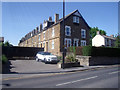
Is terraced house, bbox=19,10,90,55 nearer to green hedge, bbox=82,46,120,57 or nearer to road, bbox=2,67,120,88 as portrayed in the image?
green hedge, bbox=82,46,120,57

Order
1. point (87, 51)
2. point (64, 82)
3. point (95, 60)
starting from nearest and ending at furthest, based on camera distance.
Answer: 1. point (64, 82)
2. point (87, 51)
3. point (95, 60)

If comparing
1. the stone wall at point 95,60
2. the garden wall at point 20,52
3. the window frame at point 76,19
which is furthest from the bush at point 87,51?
the window frame at point 76,19

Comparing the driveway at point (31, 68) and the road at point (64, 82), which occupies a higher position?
the road at point (64, 82)

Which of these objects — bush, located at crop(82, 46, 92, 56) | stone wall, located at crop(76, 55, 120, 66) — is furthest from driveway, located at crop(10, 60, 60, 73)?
bush, located at crop(82, 46, 92, 56)

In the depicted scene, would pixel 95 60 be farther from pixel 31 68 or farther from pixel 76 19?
pixel 76 19

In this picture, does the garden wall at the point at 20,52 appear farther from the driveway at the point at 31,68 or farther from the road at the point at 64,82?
the road at the point at 64,82

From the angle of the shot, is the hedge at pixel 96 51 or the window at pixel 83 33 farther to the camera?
the window at pixel 83 33

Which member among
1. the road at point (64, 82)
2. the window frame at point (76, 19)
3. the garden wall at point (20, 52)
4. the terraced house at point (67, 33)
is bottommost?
the road at point (64, 82)

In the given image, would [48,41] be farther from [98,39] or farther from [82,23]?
[98,39]

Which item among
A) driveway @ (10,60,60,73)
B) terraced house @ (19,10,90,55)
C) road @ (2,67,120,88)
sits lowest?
driveway @ (10,60,60,73)

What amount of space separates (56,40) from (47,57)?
10.9 meters

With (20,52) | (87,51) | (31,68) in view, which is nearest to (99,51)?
(87,51)

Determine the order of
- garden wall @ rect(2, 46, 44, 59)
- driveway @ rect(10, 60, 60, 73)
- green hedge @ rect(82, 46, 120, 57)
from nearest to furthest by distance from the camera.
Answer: driveway @ rect(10, 60, 60, 73), green hedge @ rect(82, 46, 120, 57), garden wall @ rect(2, 46, 44, 59)

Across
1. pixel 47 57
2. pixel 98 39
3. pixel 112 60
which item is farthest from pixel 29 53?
pixel 98 39
